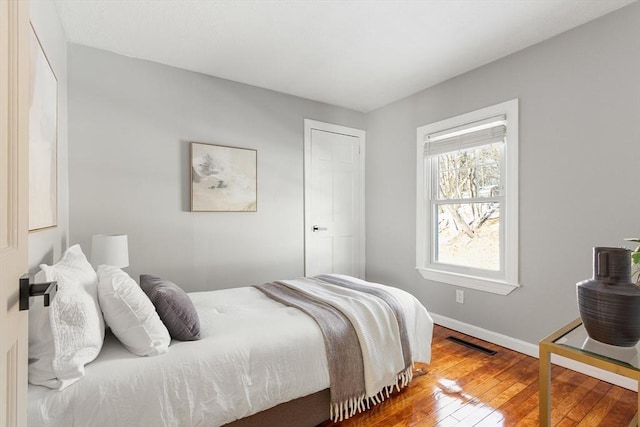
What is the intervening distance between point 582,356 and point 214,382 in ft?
4.98

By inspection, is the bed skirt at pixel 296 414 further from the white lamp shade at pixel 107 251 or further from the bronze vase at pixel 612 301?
the white lamp shade at pixel 107 251

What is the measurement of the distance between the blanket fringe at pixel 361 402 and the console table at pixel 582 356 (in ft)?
2.92

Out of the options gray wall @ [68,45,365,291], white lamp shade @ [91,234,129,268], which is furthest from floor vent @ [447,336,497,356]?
Answer: white lamp shade @ [91,234,129,268]

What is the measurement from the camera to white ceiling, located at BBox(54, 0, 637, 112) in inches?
85.5

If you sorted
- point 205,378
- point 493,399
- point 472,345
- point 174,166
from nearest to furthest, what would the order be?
1. point 205,378
2. point 493,399
3. point 472,345
4. point 174,166

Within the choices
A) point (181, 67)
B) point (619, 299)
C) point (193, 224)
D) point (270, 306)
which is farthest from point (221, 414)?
point (181, 67)

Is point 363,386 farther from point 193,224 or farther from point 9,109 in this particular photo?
point 193,224

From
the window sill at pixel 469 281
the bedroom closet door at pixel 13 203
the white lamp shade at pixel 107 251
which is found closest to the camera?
the bedroom closet door at pixel 13 203

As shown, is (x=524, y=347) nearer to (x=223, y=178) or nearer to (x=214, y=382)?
(x=214, y=382)

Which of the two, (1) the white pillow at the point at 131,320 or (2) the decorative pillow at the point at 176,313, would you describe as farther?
(2) the decorative pillow at the point at 176,313

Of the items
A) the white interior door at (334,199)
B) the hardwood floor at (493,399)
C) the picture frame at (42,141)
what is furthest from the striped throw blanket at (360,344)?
the white interior door at (334,199)

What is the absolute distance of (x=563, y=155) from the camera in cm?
247

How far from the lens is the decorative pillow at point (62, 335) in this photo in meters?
1.15

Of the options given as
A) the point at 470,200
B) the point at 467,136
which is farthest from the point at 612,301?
the point at 467,136
